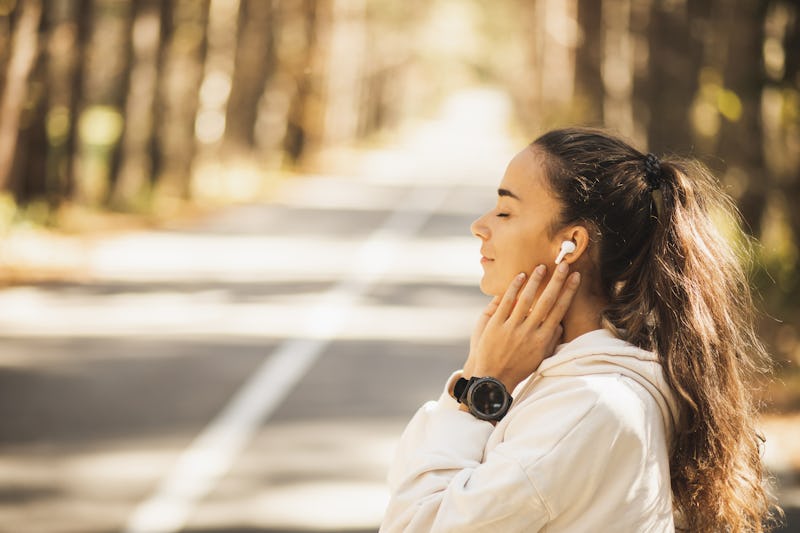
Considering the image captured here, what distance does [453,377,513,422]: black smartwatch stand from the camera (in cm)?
276

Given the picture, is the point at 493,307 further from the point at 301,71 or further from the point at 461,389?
the point at 301,71

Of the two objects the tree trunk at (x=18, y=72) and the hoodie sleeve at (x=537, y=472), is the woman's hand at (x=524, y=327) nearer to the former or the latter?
the hoodie sleeve at (x=537, y=472)

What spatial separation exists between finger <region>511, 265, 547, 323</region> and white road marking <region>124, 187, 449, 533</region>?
17.9ft

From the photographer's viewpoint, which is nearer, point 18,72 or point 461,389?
point 461,389

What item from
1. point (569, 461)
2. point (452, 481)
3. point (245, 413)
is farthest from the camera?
point (245, 413)

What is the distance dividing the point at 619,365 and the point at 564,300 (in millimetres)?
245

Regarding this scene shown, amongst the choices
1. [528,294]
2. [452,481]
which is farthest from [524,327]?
[452,481]

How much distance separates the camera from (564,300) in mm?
2785

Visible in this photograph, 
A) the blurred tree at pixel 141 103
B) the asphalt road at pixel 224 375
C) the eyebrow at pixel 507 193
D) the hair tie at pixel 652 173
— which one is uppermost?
the hair tie at pixel 652 173

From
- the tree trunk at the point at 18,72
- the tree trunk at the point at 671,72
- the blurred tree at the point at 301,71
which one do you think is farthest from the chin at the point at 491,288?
the blurred tree at the point at 301,71

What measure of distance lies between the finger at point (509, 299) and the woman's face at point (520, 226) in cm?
3

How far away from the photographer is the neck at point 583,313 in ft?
9.26

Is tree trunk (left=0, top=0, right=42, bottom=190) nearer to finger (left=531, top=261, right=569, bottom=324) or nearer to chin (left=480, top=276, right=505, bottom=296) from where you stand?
chin (left=480, top=276, right=505, bottom=296)

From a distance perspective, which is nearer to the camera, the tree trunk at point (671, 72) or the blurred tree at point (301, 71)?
the tree trunk at point (671, 72)
